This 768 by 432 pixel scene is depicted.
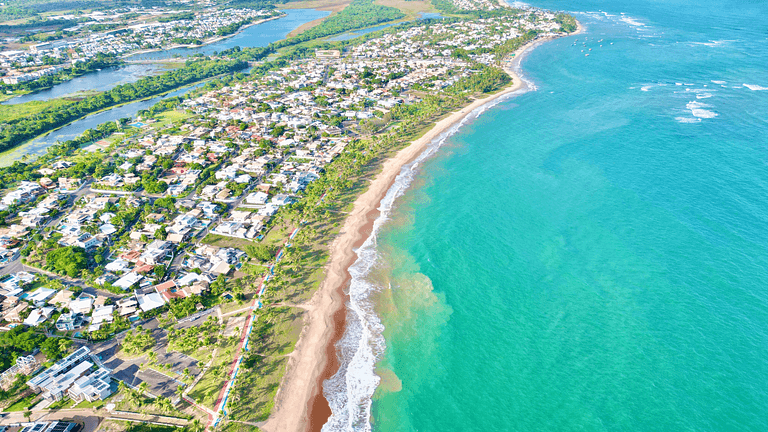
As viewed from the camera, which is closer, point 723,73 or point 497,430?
point 497,430

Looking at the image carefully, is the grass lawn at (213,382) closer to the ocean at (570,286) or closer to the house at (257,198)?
the ocean at (570,286)

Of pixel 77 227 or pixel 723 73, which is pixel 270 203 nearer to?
pixel 77 227

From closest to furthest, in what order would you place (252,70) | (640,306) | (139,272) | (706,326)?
(706,326) < (640,306) < (139,272) < (252,70)

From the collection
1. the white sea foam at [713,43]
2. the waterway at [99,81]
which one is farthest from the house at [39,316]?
the white sea foam at [713,43]

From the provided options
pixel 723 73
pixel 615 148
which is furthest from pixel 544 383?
pixel 723 73

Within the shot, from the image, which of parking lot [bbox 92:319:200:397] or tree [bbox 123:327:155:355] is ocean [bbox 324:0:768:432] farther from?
tree [bbox 123:327:155:355]

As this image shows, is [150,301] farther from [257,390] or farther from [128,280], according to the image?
[257,390]

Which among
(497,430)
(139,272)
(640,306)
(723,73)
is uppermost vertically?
(723,73)
